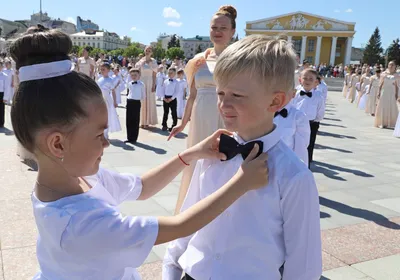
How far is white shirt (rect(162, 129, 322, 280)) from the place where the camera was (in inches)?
53.4

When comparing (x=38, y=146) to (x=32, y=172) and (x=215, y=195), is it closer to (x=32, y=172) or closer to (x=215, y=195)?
(x=215, y=195)

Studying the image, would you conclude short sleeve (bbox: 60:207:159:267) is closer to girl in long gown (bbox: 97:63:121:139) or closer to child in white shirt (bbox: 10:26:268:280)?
child in white shirt (bbox: 10:26:268:280)

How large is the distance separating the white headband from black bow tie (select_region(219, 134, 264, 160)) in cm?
68

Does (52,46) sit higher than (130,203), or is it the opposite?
(52,46)

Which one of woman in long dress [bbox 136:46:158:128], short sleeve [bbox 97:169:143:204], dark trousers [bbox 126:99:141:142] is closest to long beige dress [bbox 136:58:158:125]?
woman in long dress [bbox 136:46:158:128]

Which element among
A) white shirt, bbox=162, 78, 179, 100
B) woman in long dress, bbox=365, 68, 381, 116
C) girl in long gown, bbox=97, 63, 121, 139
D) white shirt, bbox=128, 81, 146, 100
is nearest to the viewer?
girl in long gown, bbox=97, 63, 121, 139

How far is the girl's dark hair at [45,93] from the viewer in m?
1.14

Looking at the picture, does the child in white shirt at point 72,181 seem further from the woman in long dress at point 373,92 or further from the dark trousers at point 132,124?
the woman in long dress at point 373,92

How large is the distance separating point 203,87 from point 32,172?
3647mm

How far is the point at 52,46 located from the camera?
121 cm

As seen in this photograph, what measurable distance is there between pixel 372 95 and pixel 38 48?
17191mm

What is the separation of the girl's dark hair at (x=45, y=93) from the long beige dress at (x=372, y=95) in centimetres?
1629

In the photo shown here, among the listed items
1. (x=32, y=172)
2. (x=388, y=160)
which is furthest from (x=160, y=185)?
(x=388, y=160)

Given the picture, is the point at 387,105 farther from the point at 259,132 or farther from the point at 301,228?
the point at 301,228
